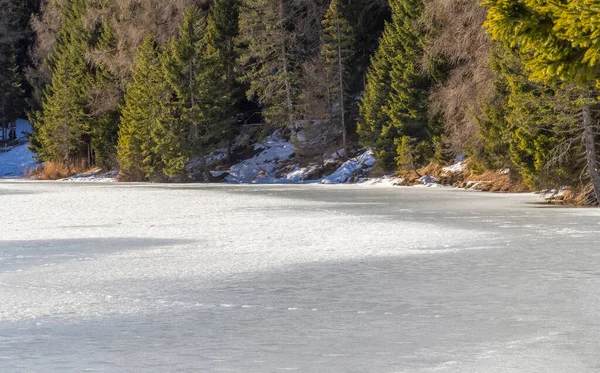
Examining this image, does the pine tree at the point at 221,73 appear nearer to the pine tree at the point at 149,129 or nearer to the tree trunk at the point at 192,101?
the tree trunk at the point at 192,101

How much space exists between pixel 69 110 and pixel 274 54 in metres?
22.4

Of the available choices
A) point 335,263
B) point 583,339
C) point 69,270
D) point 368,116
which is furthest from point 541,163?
point 368,116

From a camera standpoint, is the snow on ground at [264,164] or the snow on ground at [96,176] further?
the snow on ground at [96,176]

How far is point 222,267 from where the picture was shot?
37.7ft

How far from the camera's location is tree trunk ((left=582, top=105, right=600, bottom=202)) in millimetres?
22631

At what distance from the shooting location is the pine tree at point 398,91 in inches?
1743

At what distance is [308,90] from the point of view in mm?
52812

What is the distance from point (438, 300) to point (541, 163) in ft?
56.7

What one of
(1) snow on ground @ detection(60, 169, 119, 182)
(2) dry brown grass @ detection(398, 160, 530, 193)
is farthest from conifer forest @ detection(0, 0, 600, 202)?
(1) snow on ground @ detection(60, 169, 119, 182)

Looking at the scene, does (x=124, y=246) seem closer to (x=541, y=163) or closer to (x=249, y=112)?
(x=541, y=163)

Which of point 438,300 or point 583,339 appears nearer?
point 583,339

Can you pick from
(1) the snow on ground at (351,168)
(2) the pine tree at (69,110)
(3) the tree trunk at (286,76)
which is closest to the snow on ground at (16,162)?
(2) the pine tree at (69,110)

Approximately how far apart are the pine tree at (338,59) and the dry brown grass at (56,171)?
1014 inches

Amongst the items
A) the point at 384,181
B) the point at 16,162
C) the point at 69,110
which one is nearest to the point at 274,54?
the point at 384,181
